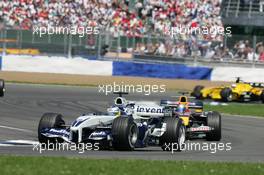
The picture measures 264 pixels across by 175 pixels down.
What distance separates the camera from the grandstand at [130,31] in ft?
113

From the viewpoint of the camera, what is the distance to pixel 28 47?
34312mm

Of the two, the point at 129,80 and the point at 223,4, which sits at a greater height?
the point at 223,4

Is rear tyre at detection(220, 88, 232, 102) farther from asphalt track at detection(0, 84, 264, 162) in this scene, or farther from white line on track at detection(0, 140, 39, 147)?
white line on track at detection(0, 140, 39, 147)

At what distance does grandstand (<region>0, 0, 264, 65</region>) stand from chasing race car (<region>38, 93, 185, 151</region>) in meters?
19.1

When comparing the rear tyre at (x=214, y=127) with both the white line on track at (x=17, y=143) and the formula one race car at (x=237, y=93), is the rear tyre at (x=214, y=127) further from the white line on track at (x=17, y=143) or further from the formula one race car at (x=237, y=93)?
the formula one race car at (x=237, y=93)

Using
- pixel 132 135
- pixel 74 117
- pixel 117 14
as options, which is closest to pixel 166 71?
pixel 117 14

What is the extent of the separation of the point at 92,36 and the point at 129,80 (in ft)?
7.75

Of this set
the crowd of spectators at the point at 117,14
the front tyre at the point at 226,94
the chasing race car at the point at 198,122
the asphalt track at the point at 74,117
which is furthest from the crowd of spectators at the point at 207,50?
the chasing race car at the point at 198,122

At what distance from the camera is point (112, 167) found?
35.5 feet

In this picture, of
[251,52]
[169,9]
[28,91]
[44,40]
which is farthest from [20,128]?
[169,9]

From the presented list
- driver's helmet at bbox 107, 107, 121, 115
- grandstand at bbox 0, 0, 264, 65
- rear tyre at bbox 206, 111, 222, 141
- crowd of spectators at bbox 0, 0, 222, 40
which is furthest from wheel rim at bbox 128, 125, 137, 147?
crowd of spectators at bbox 0, 0, 222, 40

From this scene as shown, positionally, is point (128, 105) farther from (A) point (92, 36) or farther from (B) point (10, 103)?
(A) point (92, 36)

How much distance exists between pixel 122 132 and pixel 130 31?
23846mm

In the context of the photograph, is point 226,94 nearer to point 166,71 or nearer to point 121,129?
point 166,71
